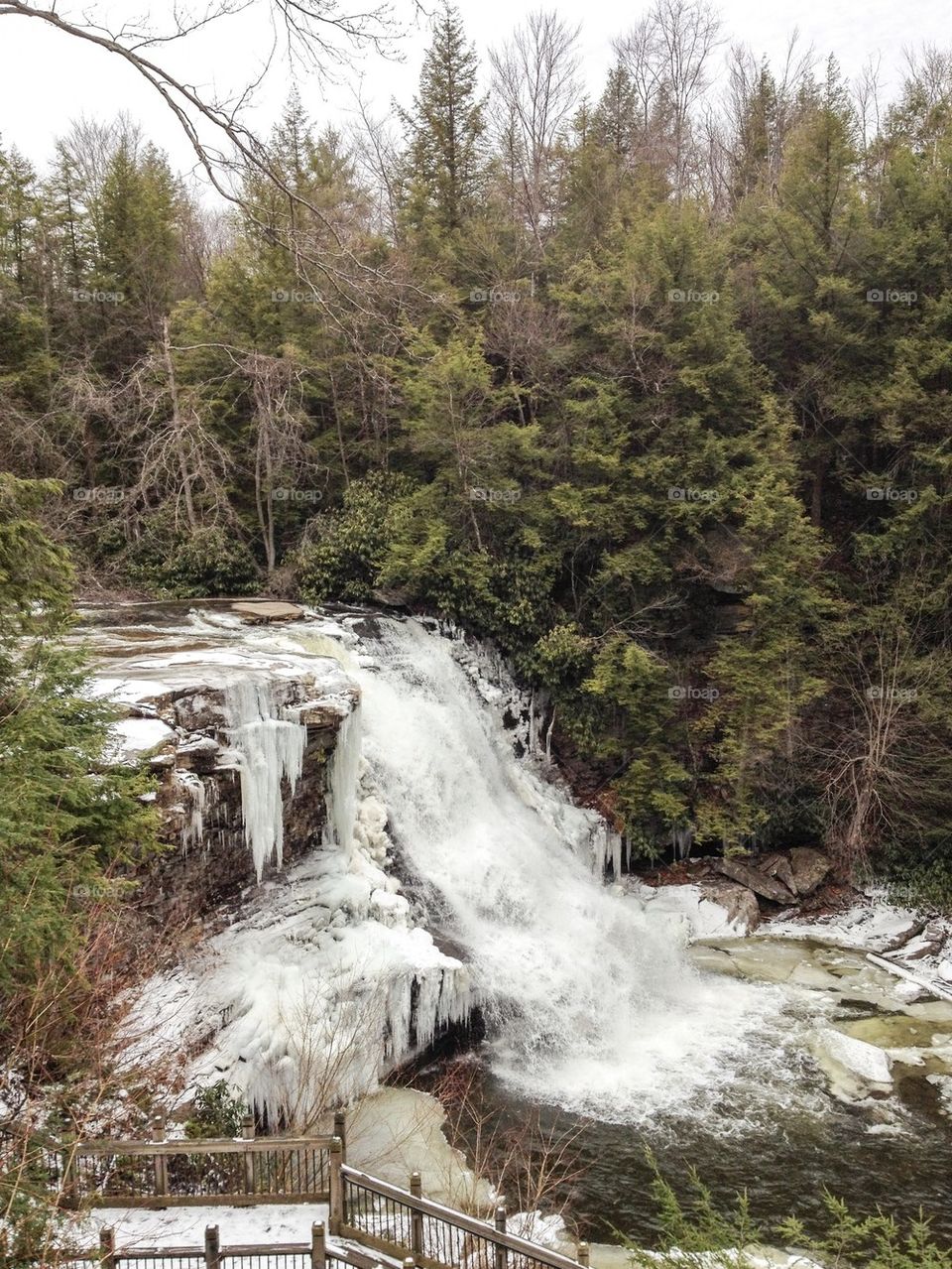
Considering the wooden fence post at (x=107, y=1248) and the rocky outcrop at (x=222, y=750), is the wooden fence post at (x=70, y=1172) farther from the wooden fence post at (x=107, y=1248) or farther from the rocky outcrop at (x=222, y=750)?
the rocky outcrop at (x=222, y=750)

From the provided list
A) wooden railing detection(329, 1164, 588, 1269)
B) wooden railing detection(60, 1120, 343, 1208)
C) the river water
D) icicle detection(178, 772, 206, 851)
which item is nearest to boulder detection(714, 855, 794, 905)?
the river water

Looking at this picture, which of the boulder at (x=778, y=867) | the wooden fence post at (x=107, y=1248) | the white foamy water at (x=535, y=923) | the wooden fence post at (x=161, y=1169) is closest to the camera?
the wooden fence post at (x=107, y=1248)

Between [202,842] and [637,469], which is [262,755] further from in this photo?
[637,469]

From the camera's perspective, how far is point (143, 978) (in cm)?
706

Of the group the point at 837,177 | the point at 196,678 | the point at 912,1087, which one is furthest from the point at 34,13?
the point at 837,177

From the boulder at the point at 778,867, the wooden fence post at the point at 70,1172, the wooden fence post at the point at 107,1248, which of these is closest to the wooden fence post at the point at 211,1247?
the wooden fence post at the point at 107,1248

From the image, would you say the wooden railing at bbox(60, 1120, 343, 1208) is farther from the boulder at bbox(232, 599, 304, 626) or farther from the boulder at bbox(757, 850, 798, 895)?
the boulder at bbox(757, 850, 798, 895)

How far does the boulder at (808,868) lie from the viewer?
14.0 m

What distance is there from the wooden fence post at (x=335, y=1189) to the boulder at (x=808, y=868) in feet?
33.6

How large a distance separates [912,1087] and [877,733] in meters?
5.71

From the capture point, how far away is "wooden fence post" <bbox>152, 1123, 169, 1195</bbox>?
5848 millimetres

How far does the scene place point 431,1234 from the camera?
6129 mm

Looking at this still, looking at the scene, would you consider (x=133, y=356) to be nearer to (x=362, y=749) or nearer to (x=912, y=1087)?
(x=362, y=749)

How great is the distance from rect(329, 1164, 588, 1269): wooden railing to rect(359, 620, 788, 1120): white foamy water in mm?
3015
